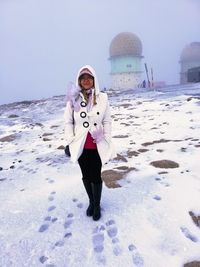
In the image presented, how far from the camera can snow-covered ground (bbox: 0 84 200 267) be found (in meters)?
3.25

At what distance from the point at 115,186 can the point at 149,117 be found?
721 centimetres

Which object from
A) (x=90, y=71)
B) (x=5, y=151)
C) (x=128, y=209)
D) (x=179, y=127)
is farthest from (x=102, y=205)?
(x=179, y=127)

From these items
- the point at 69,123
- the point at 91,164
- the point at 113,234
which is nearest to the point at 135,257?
the point at 113,234

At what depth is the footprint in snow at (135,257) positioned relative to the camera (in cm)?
306

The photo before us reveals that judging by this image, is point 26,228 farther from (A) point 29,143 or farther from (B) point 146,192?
(A) point 29,143

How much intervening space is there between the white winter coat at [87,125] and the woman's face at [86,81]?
0.06 m

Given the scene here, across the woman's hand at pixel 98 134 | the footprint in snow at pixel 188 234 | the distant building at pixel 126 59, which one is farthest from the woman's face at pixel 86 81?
the distant building at pixel 126 59

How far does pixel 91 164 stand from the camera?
3904 mm

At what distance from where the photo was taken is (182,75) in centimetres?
6681

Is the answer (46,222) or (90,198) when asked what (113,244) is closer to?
(90,198)

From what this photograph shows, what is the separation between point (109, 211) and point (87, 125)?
1343 mm

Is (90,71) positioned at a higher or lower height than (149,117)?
higher

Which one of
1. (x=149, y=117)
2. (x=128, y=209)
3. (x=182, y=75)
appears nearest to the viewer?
(x=128, y=209)

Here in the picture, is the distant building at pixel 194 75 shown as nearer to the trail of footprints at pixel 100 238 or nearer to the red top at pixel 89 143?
the red top at pixel 89 143
